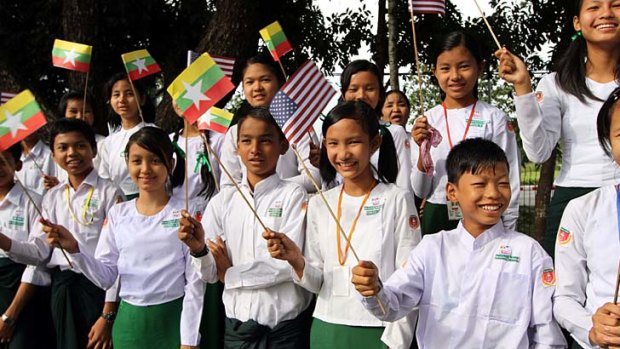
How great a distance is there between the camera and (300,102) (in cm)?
330

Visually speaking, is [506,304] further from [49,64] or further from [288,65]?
[49,64]

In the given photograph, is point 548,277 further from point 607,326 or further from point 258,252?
point 258,252

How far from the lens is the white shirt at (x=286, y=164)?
164 inches

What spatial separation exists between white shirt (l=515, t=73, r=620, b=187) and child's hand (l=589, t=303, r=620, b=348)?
996 millimetres

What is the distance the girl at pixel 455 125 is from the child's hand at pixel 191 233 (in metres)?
1.21

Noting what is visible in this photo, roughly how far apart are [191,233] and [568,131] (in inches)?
68.4

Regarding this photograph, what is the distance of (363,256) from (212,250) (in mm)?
778

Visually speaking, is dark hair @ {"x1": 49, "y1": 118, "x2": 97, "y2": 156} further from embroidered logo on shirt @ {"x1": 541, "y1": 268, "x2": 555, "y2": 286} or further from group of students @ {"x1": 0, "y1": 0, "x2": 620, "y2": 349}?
embroidered logo on shirt @ {"x1": 541, "y1": 268, "x2": 555, "y2": 286}

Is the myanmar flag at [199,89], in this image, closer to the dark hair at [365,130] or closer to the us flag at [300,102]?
the us flag at [300,102]

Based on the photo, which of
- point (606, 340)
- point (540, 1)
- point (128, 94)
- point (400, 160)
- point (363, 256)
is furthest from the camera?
point (540, 1)

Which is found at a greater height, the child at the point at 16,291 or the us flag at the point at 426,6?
the us flag at the point at 426,6

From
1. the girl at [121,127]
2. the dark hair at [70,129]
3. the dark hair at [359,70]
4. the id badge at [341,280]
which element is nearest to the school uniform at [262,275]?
the id badge at [341,280]

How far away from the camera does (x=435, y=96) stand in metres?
11.0

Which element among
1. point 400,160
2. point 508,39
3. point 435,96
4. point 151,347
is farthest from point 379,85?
point 435,96
